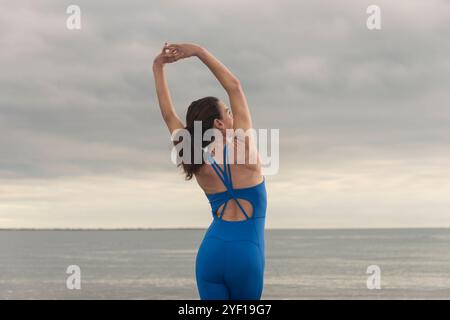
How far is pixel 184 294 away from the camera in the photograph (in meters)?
53.5

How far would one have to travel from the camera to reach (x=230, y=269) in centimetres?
375

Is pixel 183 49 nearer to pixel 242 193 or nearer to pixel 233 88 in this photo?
pixel 233 88

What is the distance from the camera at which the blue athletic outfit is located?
12.3 ft

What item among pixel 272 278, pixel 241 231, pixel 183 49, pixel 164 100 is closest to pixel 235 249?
pixel 241 231

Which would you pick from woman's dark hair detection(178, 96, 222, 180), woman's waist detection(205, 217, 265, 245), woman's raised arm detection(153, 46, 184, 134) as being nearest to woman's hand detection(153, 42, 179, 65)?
woman's raised arm detection(153, 46, 184, 134)

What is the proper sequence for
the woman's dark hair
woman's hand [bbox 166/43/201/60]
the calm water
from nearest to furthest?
the woman's dark hair < woman's hand [bbox 166/43/201/60] < the calm water

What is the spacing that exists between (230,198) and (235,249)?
31 centimetres

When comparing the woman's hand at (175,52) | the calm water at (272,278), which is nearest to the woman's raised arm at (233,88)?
the woman's hand at (175,52)

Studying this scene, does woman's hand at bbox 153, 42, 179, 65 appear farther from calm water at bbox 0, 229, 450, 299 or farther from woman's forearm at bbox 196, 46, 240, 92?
calm water at bbox 0, 229, 450, 299

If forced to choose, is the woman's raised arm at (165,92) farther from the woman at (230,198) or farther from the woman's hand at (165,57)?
the woman at (230,198)

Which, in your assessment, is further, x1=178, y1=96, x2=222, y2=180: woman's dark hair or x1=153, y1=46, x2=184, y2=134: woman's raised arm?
x1=153, y1=46, x2=184, y2=134: woman's raised arm

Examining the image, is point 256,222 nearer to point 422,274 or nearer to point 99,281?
point 99,281
